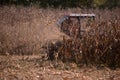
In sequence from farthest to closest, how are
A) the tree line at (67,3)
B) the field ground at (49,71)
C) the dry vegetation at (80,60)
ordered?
the tree line at (67,3), the dry vegetation at (80,60), the field ground at (49,71)

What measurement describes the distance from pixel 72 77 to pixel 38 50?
3.43 metres

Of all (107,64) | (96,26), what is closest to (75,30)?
(96,26)

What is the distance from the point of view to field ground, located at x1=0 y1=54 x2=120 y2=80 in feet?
20.3

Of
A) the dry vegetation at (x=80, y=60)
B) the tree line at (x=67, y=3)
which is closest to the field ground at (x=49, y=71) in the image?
the dry vegetation at (x=80, y=60)

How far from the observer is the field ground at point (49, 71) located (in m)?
6.18

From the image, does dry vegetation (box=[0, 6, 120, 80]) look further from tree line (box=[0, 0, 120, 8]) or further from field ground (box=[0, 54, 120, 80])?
tree line (box=[0, 0, 120, 8])

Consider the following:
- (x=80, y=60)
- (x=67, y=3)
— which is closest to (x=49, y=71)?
(x=80, y=60)

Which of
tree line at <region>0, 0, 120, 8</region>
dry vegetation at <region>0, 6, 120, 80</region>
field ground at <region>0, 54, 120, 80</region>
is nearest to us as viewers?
field ground at <region>0, 54, 120, 80</region>

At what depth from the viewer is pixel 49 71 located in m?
6.54

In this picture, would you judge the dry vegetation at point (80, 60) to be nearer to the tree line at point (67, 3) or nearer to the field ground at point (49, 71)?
the field ground at point (49, 71)

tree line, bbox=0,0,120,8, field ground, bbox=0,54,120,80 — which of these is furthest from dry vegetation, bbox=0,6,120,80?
tree line, bbox=0,0,120,8

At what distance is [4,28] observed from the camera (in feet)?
33.6

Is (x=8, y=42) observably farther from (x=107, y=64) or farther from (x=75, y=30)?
(x=107, y=64)

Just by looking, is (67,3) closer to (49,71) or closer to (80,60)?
(80,60)
